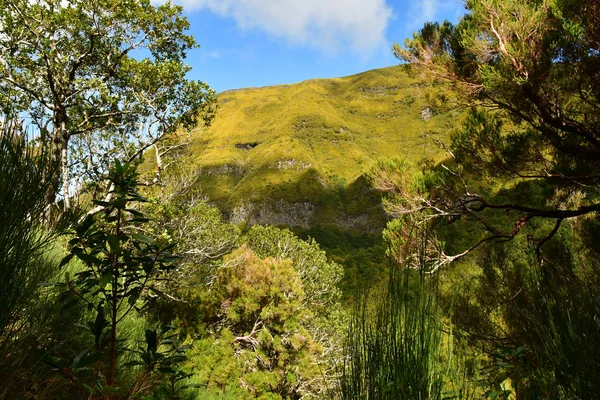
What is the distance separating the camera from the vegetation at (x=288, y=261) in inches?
67.4

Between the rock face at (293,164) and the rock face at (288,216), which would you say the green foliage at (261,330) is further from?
the rock face at (293,164)

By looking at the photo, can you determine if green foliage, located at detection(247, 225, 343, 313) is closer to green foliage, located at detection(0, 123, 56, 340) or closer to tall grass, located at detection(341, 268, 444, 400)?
green foliage, located at detection(0, 123, 56, 340)

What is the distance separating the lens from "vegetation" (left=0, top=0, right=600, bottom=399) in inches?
67.4

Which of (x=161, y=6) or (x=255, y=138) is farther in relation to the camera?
(x=255, y=138)

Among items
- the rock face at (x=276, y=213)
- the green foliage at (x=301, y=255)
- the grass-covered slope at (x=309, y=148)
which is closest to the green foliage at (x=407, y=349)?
the green foliage at (x=301, y=255)

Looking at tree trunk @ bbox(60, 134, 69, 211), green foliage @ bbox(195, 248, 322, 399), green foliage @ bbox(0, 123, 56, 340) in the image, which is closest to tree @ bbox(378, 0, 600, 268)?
→ tree trunk @ bbox(60, 134, 69, 211)

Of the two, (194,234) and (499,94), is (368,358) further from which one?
(194,234)

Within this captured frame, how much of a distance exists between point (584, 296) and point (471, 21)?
531 centimetres

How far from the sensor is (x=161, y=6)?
9.31 meters

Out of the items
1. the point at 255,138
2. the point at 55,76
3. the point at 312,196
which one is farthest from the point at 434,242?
the point at 255,138

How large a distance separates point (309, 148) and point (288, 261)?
368ft

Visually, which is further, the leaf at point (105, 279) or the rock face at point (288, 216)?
the rock face at point (288, 216)

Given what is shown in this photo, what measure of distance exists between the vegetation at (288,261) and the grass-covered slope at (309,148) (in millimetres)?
68831

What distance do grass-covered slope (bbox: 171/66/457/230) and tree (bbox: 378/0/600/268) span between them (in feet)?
235
